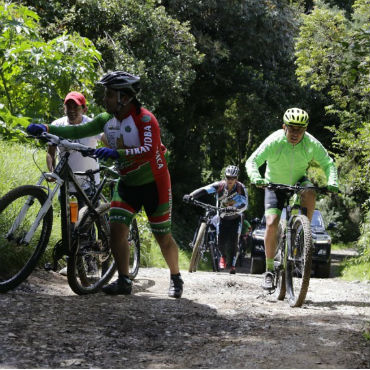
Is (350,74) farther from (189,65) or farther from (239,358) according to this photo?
(189,65)

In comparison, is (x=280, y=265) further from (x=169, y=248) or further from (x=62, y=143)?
(x=62, y=143)

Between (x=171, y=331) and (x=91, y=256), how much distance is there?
1660mm

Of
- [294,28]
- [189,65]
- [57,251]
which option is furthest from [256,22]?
[57,251]

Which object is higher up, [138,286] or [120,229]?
[120,229]

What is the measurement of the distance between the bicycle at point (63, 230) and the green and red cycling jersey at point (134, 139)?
312 mm

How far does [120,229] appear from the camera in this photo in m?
6.02

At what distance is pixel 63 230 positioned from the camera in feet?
19.0

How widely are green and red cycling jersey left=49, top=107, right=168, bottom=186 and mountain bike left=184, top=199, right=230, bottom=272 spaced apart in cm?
541

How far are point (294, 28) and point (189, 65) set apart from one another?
4971 mm

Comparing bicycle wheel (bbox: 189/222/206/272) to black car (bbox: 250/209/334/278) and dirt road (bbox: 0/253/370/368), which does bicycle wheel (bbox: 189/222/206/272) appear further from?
dirt road (bbox: 0/253/370/368)

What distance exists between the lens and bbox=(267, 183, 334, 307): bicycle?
638 cm

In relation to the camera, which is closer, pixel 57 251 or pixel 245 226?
pixel 57 251

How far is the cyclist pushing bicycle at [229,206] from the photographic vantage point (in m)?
11.3

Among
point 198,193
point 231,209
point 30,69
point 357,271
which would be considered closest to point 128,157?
point 30,69
